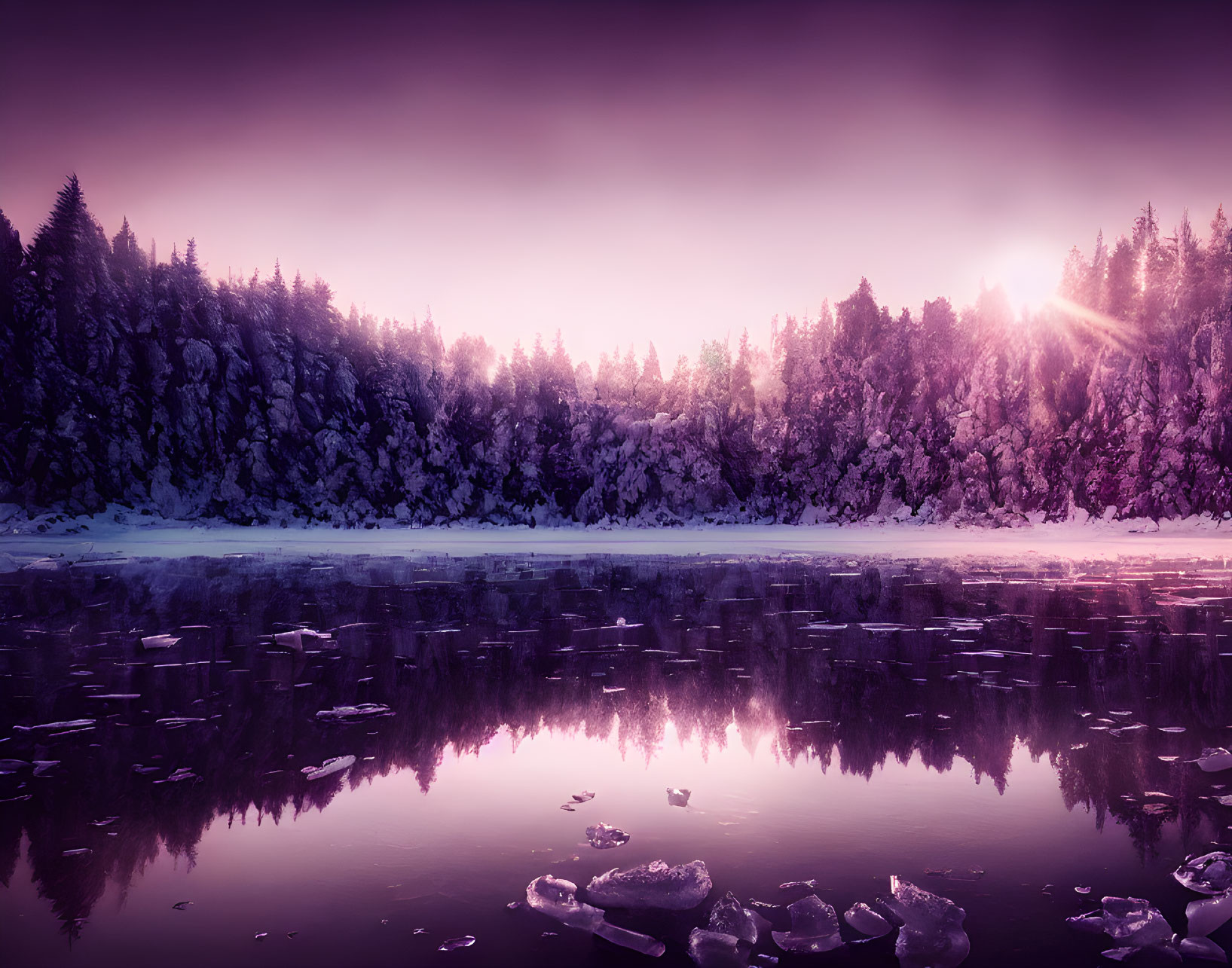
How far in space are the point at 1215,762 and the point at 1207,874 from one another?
337 centimetres

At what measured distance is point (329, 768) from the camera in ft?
26.1

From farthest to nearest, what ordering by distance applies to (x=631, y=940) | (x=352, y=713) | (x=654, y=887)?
(x=352, y=713) → (x=654, y=887) → (x=631, y=940)

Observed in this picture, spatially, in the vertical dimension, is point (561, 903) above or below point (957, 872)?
above

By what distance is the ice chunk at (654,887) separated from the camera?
5.26 meters

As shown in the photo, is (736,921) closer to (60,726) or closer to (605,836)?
(605,836)

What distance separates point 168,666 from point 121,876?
8744 millimetres

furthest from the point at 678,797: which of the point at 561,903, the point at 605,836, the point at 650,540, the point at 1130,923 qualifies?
the point at 650,540

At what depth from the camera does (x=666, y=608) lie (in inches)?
861

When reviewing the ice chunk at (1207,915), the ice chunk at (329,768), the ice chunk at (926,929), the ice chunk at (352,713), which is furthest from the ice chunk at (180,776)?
the ice chunk at (1207,915)

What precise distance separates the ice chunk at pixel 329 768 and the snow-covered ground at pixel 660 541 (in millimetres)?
43212

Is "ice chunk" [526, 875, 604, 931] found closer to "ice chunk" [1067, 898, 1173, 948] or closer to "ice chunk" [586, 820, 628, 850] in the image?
"ice chunk" [586, 820, 628, 850]

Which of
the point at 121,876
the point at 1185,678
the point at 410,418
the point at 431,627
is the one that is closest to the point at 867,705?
the point at 1185,678

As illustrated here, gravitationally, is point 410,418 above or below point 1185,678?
above

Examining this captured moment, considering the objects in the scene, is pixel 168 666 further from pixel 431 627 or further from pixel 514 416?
pixel 514 416
